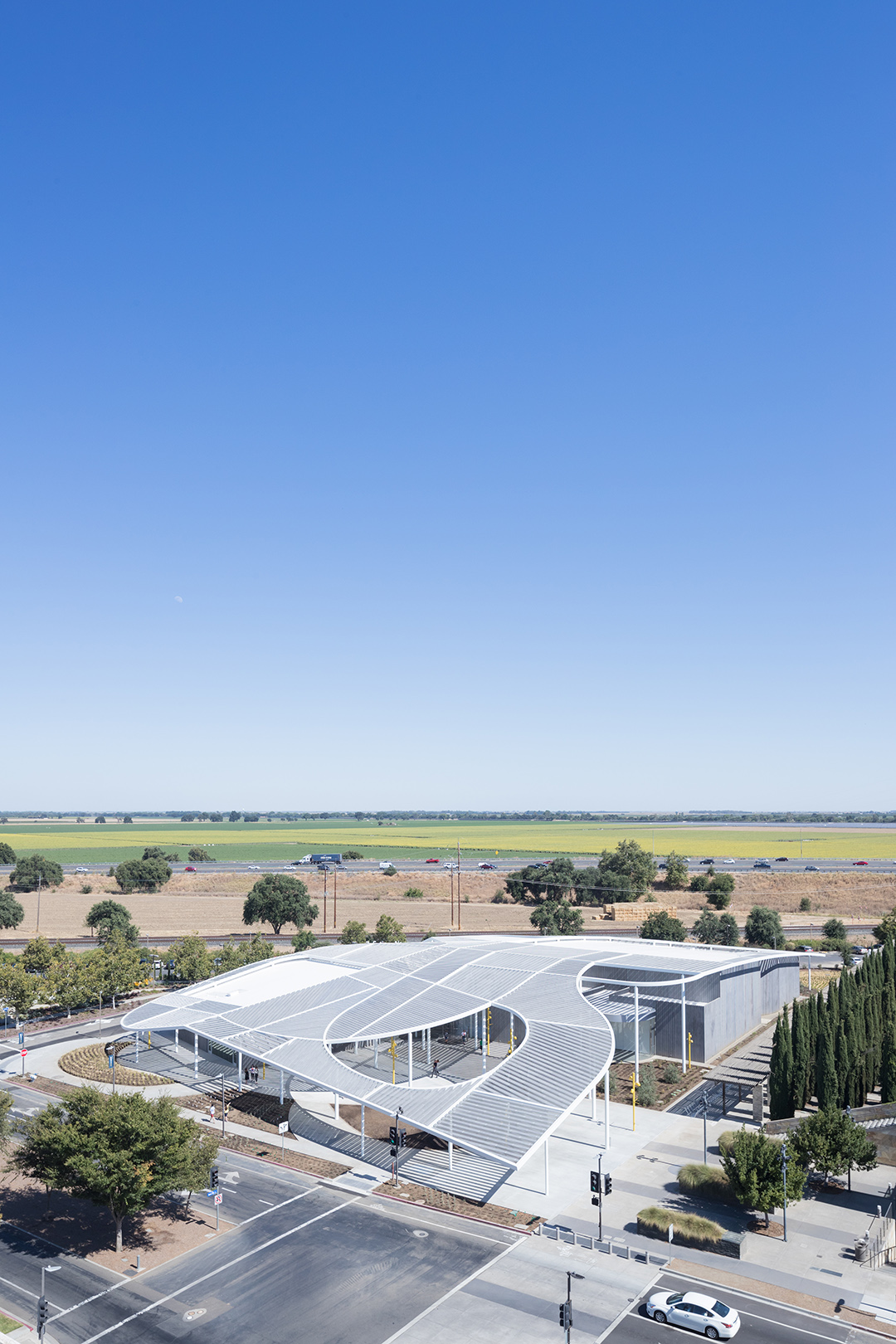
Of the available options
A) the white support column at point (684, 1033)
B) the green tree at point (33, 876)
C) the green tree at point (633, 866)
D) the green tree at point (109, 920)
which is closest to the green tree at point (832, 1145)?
the white support column at point (684, 1033)

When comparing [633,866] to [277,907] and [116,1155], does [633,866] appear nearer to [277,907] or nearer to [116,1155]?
[277,907]

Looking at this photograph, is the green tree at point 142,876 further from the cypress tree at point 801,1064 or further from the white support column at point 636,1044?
the cypress tree at point 801,1064

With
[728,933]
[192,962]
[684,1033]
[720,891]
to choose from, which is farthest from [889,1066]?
[720,891]

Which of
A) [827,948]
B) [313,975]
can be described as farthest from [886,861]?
[313,975]

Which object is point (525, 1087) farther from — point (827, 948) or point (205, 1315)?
point (827, 948)

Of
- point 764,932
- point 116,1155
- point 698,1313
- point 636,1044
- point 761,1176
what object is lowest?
point 764,932
